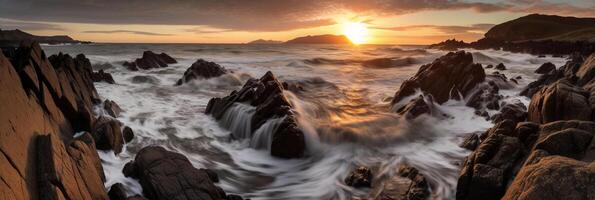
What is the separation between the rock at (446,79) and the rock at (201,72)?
49.8 ft

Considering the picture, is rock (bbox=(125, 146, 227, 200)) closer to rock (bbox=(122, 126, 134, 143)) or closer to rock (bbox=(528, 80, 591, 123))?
rock (bbox=(122, 126, 134, 143))

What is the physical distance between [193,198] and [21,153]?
309cm

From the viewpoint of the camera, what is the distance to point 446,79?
72.3 feet

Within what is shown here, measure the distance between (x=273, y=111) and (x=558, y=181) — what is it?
33.8 ft

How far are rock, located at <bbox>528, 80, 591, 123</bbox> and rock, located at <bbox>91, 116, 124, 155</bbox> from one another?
12.0m

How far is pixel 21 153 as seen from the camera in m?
6.46

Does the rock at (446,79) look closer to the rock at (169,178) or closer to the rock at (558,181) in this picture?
the rock at (169,178)

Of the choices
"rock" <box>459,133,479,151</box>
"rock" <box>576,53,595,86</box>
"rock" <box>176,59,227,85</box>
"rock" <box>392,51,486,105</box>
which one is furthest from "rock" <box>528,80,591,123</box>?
"rock" <box>176,59,227,85</box>

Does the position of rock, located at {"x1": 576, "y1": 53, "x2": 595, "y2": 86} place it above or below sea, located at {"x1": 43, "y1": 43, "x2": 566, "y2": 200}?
above

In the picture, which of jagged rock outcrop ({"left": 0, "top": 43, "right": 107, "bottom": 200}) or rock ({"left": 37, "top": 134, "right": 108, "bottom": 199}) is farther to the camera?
rock ({"left": 37, "top": 134, "right": 108, "bottom": 199})

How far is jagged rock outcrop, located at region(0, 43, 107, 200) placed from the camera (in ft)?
19.9

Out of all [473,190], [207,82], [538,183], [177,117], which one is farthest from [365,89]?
[538,183]

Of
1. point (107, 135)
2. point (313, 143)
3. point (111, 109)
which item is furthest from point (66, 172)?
point (111, 109)

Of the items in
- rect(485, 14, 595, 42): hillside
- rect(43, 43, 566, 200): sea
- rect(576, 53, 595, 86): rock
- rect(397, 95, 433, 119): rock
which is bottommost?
rect(43, 43, 566, 200): sea
